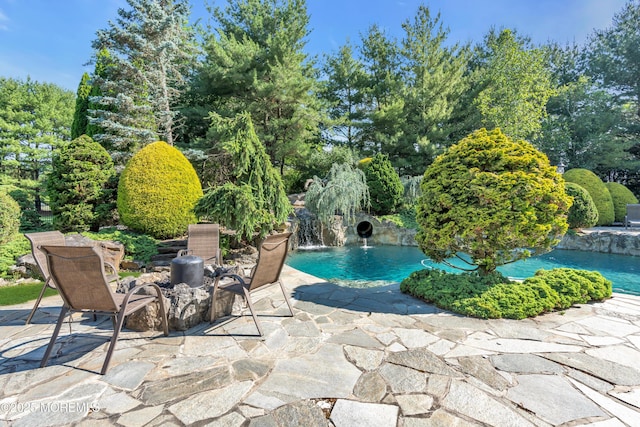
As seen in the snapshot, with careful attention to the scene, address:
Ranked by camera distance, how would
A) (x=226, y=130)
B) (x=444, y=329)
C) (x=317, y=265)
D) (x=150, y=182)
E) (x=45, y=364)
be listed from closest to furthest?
(x=45, y=364) < (x=444, y=329) < (x=226, y=130) < (x=150, y=182) < (x=317, y=265)

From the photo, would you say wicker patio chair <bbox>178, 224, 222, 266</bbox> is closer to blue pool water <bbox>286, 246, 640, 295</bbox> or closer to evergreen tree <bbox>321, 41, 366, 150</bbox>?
blue pool water <bbox>286, 246, 640, 295</bbox>

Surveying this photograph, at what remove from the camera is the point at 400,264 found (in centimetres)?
762

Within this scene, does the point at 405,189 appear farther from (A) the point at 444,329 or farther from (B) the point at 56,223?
(B) the point at 56,223

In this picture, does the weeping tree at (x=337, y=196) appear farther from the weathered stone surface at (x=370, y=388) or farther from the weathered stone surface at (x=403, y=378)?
the weathered stone surface at (x=370, y=388)

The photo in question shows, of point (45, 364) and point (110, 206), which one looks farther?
point (110, 206)

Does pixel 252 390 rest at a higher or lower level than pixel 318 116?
lower

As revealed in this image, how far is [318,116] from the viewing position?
41.1 feet

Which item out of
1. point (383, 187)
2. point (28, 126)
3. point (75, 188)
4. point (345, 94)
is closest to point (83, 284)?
point (75, 188)

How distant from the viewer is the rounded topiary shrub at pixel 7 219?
5809mm

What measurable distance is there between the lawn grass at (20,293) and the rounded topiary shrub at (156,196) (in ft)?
7.94

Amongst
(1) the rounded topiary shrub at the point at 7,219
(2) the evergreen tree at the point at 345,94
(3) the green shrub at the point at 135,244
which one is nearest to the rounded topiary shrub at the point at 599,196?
(2) the evergreen tree at the point at 345,94

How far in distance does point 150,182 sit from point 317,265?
14.3 feet

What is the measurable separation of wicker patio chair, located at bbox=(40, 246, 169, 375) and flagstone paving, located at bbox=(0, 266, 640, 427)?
310mm

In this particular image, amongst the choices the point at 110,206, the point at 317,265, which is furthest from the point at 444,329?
the point at 110,206
